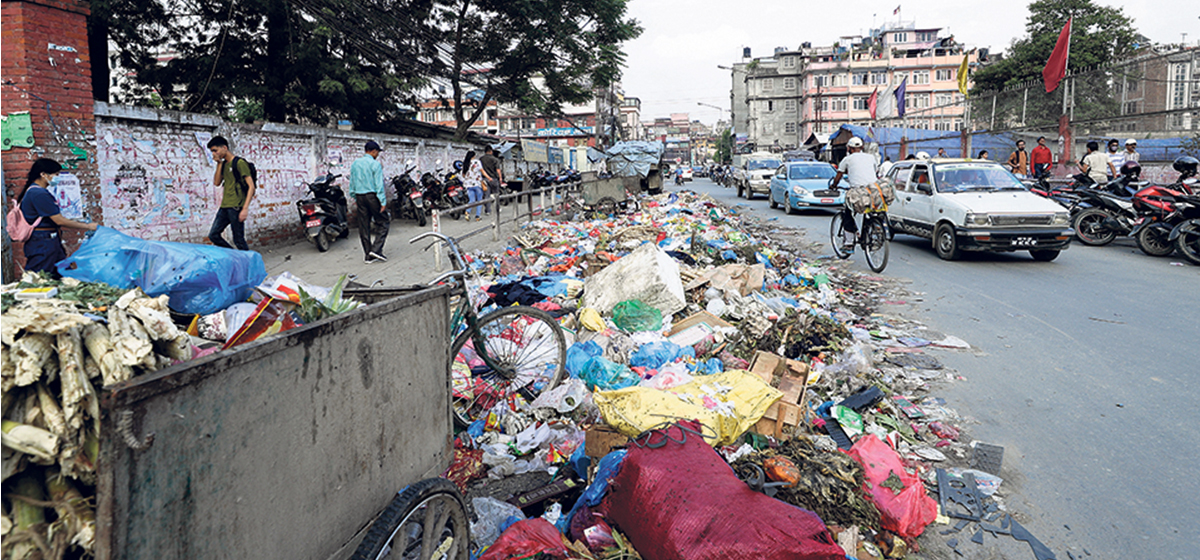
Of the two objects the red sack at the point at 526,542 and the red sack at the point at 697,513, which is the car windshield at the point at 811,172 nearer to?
the red sack at the point at 697,513

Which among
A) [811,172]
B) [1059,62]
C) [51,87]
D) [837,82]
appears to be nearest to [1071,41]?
[1059,62]

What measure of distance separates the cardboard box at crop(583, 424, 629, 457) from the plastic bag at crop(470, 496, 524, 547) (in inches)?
18.9

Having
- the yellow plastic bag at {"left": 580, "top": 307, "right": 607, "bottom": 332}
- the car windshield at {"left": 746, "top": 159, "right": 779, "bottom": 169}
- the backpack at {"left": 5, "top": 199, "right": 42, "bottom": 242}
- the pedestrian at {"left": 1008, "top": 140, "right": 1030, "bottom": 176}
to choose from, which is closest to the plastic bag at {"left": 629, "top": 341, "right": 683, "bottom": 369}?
the yellow plastic bag at {"left": 580, "top": 307, "right": 607, "bottom": 332}

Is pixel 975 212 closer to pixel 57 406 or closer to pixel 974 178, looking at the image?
pixel 974 178

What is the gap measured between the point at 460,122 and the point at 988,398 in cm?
2267

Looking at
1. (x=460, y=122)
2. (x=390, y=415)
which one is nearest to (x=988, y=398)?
(x=390, y=415)

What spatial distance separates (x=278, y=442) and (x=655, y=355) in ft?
11.9

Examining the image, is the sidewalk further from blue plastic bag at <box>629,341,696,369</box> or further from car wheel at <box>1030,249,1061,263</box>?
car wheel at <box>1030,249,1061,263</box>

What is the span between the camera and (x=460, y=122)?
24516 mm

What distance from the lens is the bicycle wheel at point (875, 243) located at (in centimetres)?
873

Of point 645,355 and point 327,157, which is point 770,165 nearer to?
point 327,157

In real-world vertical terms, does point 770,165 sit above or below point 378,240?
above

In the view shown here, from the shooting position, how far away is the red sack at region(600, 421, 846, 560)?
207 cm

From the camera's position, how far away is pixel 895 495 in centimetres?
301
